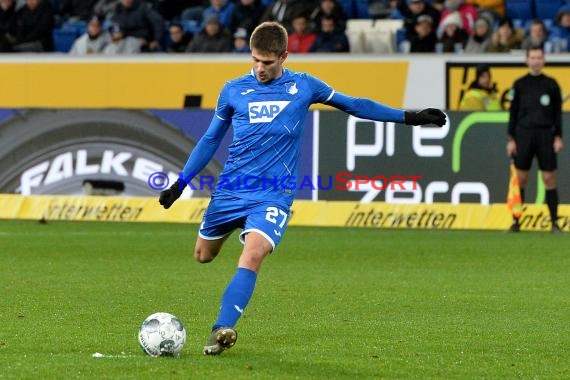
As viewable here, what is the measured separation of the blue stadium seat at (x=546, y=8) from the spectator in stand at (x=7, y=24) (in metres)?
9.14

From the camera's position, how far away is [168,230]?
61.9ft

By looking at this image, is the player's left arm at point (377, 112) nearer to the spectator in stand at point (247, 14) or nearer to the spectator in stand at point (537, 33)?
the spectator in stand at point (537, 33)

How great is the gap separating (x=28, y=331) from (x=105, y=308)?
145cm

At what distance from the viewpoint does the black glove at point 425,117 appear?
862 centimetres

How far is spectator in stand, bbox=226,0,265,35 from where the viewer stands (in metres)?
24.4

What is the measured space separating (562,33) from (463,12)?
1.67m

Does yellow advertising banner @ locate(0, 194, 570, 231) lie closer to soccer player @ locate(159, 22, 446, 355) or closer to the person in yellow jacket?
the person in yellow jacket

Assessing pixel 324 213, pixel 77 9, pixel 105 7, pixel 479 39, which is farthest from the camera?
pixel 77 9

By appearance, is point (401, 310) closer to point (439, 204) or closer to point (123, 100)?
point (439, 204)

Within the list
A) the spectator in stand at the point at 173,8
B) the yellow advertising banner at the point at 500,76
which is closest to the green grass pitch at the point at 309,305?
the yellow advertising banner at the point at 500,76

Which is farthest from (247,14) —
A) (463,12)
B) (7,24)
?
(7,24)

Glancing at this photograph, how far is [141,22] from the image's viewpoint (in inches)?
973

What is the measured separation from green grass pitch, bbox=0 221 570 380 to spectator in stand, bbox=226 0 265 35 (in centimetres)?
692

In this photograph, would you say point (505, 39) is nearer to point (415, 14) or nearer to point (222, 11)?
point (415, 14)
